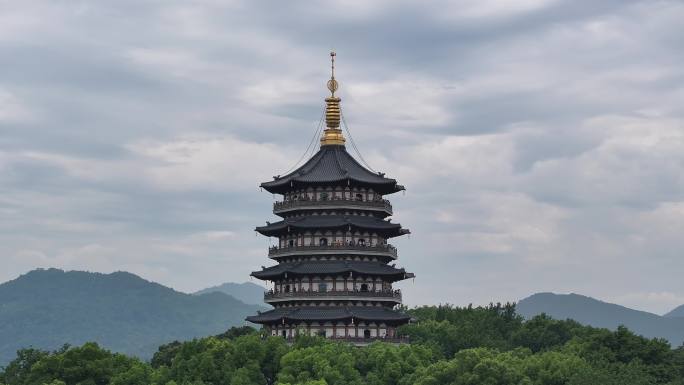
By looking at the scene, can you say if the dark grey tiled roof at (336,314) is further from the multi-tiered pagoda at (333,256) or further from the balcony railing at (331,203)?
the balcony railing at (331,203)

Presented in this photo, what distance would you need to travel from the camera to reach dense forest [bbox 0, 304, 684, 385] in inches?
2653

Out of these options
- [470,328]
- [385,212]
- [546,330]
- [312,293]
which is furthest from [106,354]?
[546,330]

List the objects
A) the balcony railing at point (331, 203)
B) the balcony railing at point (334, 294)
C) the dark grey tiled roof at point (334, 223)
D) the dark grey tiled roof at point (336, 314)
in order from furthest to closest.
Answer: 1. the balcony railing at point (331, 203)
2. the dark grey tiled roof at point (334, 223)
3. the balcony railing at point (334, 294)
4. the dark grey tiled roof at point (336, 314)

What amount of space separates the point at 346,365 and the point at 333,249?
605 inches

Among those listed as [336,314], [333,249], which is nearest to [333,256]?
[333,249]

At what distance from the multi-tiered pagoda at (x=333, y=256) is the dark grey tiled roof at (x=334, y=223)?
74 millimetres

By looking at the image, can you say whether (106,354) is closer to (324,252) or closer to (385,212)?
(324,252)

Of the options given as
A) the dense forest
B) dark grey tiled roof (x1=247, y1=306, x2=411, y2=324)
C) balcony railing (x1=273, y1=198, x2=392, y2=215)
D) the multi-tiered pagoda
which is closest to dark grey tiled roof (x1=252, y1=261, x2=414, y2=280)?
the multi-tiered pagoda

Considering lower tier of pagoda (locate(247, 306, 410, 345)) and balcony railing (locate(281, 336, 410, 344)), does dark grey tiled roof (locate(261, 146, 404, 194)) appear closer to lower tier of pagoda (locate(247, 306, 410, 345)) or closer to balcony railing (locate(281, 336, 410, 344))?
lower tier of pagoda (locate(247, 306, 410, 345))

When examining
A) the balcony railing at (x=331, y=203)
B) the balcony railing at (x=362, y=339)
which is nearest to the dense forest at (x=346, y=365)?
the balcony railing at (x=362, y=339)

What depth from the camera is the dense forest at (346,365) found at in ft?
221

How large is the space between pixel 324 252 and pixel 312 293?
3.24 m

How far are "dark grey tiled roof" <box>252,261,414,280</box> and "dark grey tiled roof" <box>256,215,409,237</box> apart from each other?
8.72 ft

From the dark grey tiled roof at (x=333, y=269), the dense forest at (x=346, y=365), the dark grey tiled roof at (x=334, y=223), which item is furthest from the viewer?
the dark grey tiled roof at (x=334, y=223)
